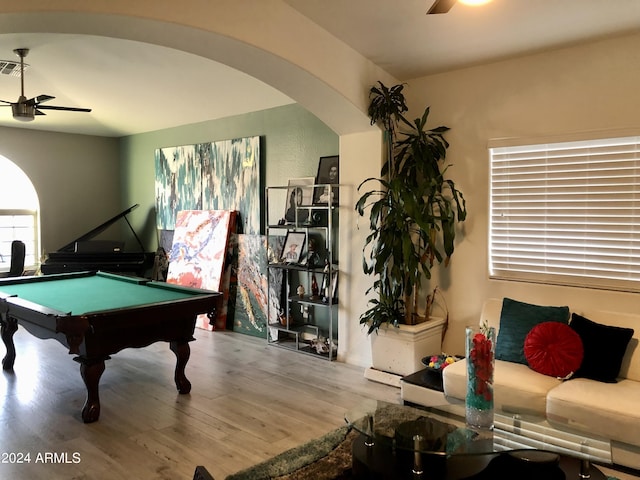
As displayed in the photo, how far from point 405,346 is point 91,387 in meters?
2.38

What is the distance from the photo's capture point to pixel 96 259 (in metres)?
6.94

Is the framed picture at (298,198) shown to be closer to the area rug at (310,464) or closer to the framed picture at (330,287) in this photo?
the framed picture at (330,287)

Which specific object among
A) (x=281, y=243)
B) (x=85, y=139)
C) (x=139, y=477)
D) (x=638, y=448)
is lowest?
(x=139, y=477)

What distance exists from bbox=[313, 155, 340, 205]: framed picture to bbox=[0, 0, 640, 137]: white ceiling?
93 cm

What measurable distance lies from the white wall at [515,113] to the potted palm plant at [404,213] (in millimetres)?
156

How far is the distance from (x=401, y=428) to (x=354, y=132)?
285 centimetres

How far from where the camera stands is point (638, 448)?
2746mm

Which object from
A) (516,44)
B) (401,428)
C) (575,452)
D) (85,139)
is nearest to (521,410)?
(575,452)

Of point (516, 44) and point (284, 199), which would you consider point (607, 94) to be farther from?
point (284, 199)

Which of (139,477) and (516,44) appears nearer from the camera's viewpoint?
(139,477)

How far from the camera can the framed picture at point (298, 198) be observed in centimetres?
536

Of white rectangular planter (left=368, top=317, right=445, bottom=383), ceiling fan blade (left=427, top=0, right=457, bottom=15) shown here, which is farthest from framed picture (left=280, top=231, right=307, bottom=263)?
ceiling fan blade (left=427, top=0, right=457, bottom=15)

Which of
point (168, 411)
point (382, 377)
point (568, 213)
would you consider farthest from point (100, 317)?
point (568, 213)

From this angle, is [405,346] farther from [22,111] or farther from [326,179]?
[22,111]
